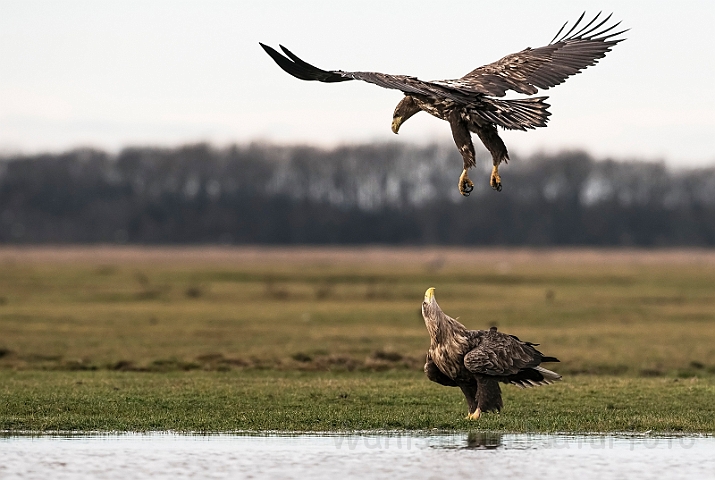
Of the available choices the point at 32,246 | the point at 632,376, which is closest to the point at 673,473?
the point at 632,376

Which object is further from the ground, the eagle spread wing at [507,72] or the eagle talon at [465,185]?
the eagle spread wing at [507,72]

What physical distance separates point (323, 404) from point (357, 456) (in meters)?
3.80

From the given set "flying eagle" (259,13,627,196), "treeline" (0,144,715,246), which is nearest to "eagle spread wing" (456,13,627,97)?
"flying eagle" (259,13,627,196)

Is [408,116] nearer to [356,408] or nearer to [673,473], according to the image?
[673,473]

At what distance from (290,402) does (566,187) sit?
12496 cm

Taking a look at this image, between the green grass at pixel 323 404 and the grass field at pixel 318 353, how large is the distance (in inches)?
1.5

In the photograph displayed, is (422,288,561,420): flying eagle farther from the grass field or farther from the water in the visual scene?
the water

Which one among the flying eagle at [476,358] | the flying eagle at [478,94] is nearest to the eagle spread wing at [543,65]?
the flying eagle at [478,94]

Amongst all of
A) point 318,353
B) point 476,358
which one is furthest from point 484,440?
point 318,353

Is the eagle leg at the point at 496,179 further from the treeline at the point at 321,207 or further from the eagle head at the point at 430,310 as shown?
the treeline at the point at 321,207

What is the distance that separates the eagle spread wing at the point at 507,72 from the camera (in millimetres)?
10578

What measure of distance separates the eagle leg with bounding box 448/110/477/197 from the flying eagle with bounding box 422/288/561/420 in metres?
2.92

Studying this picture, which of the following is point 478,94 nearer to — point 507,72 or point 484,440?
point 507,72

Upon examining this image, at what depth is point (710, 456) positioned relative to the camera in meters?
12.1
